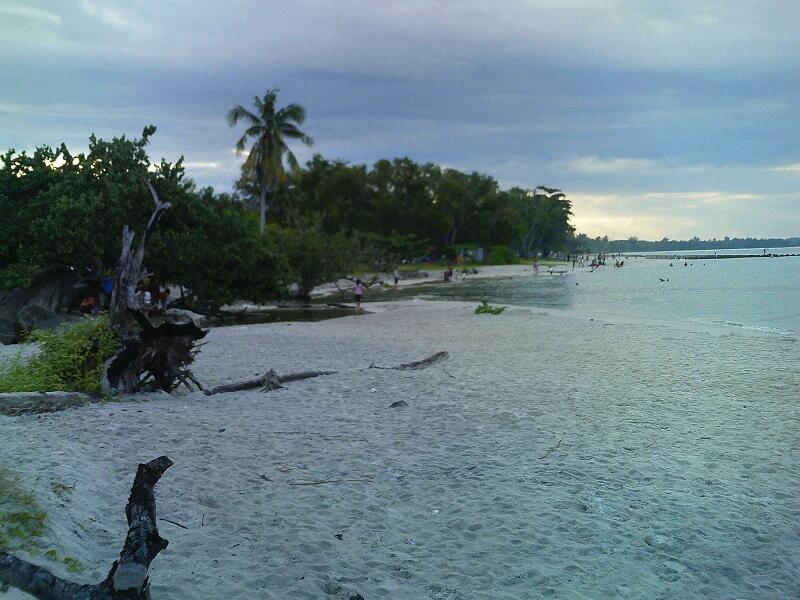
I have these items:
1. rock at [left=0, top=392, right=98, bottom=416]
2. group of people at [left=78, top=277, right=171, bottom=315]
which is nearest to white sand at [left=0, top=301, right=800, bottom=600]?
rock at [left=0, top=392, right=98, bottom=416]

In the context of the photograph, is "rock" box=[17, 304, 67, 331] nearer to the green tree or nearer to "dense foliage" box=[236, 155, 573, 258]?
the green tree

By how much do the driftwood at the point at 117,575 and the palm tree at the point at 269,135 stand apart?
4634cm

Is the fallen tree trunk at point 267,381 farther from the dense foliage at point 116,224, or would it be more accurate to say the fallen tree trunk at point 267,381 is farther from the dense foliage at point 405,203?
the dense foliage at point 405,203

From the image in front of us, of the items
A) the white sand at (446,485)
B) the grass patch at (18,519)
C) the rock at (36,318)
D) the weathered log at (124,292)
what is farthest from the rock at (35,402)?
the rock at (36,318)

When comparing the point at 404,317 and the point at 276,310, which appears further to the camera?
the point at 276,310

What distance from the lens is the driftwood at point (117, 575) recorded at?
3500 millimetres

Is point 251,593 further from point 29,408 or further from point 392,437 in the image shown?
point 29,408

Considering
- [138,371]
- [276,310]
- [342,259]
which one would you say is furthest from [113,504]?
[342,259]

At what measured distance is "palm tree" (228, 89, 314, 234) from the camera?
49156 millimetres

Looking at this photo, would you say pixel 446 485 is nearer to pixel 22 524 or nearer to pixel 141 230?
pixel 22 524

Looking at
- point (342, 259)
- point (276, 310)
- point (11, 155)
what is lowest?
point (276, 310)

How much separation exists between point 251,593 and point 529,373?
982 cm

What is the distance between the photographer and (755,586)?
4797mm

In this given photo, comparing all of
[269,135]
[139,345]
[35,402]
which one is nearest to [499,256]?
[269,135]
